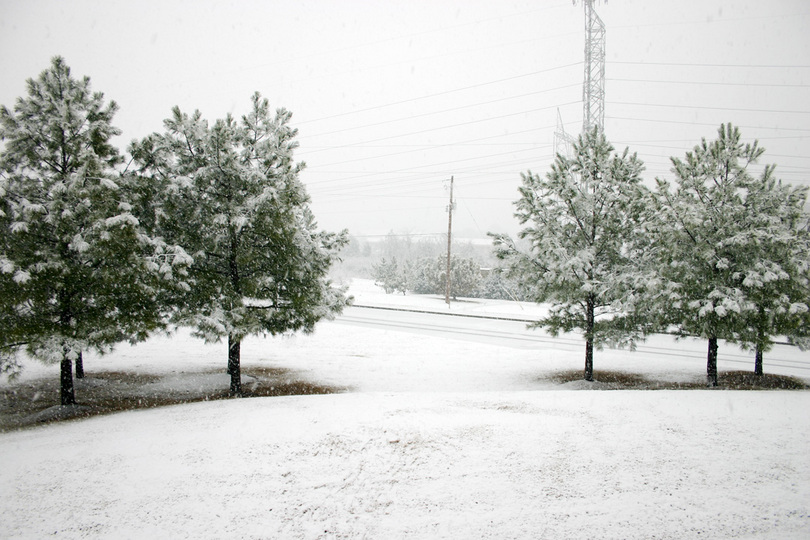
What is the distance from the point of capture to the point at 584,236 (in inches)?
495

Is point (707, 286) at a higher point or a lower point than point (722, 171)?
lower

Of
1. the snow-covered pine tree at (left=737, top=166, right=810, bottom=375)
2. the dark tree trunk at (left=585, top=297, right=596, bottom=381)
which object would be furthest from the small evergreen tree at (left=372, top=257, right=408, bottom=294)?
the snow-covered pine tree at (left=737, top=166, right=810, bottom=375)

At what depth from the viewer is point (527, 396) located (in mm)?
9992

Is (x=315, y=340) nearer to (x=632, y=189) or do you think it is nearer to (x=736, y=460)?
(x=632, y=189)

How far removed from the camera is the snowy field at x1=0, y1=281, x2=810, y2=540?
5.11 meters

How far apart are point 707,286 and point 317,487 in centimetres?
1054

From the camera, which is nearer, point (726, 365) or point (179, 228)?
point (179, 228)

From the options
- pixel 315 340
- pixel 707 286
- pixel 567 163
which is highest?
pixel 567 163

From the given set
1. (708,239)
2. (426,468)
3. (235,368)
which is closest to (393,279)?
(235,368)

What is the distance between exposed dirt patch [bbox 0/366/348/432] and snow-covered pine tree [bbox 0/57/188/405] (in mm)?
1999

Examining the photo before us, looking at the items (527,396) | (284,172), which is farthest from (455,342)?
(284,172)

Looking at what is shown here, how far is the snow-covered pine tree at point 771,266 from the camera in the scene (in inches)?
400

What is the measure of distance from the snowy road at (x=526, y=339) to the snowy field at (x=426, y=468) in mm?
7079

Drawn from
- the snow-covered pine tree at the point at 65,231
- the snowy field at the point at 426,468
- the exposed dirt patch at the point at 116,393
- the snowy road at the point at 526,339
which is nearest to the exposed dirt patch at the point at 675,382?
the snowy road at the point at 526,339
